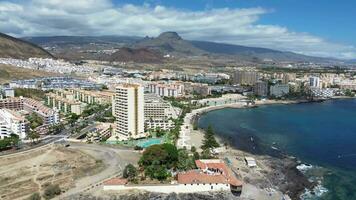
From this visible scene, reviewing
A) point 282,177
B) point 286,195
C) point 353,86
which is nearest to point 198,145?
point 282,177

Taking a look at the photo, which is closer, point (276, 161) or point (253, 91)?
point (276, 161)

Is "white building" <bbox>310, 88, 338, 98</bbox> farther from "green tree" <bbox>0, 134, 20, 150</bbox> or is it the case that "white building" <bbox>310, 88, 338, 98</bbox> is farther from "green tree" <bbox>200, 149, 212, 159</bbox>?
"green tree" <bbox>0, 134, 20, 150</bbox>

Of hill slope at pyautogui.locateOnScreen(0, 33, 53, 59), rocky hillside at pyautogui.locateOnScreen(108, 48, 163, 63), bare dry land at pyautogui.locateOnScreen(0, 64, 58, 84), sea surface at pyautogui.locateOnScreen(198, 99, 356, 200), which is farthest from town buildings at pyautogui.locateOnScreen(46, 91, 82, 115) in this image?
rocky hillside at pyautogui.locateOnScreen(108, 48, 163, 63)

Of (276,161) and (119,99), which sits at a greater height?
(119,99)

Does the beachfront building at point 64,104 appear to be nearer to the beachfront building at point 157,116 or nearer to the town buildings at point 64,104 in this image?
the town buildings at point 64,104

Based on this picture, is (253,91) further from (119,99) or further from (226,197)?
(226,197)
